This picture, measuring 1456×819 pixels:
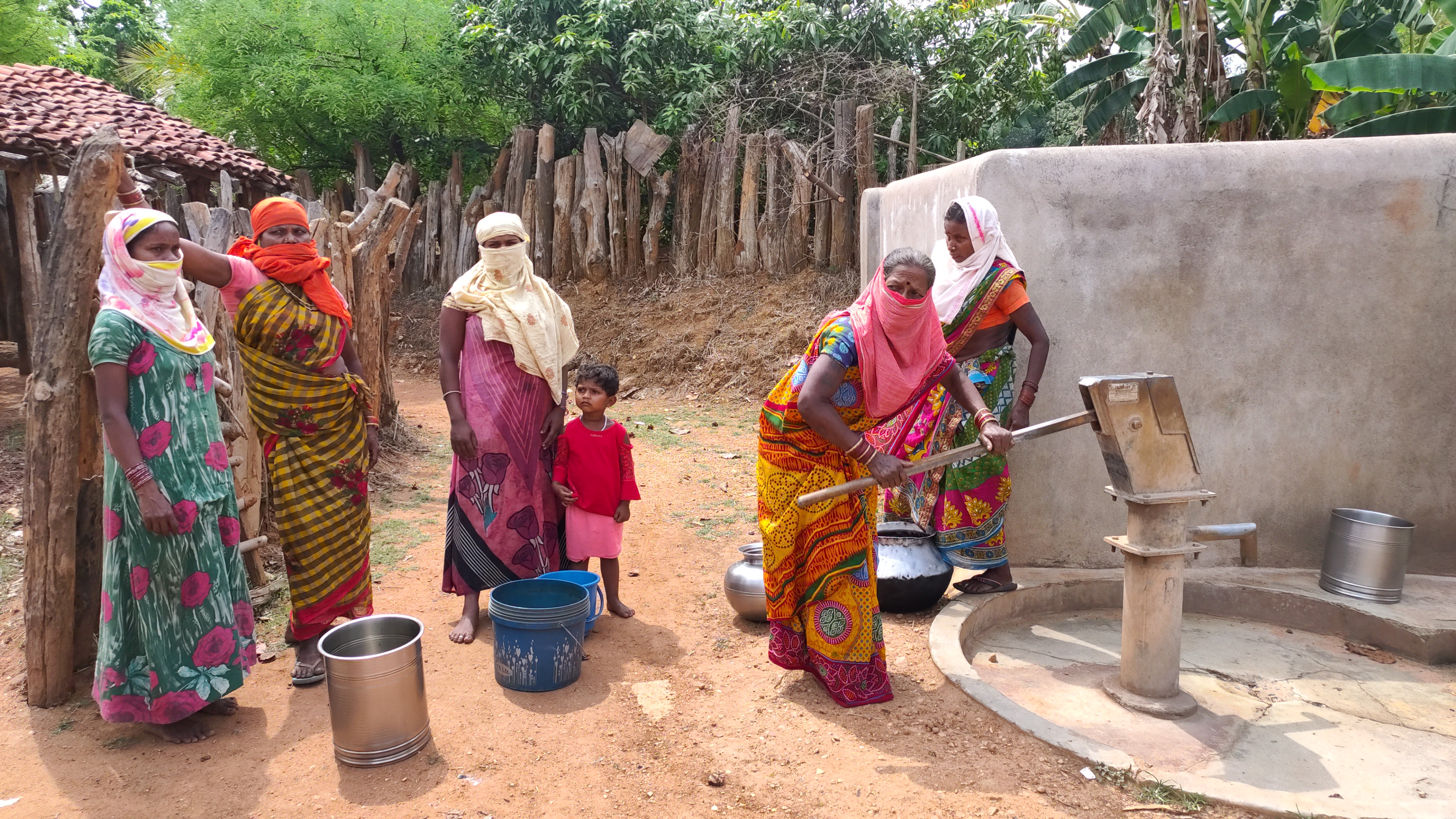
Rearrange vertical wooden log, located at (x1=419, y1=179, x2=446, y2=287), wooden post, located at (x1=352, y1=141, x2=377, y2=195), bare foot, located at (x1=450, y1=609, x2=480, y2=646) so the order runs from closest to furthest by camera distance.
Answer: bare foot, located at (x1=450, y1=609, x2=480, y2=646) < vertical wooden log, located at (x1=419, y1=179, x2=446, y2=287) < wooden post, located at (x1=352, y1=141, x2=377, y2=195)

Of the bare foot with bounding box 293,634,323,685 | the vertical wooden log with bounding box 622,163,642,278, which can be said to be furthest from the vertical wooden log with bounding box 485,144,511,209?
the bare foot with bounding box 293,634,323,685

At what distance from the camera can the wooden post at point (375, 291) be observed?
657cm

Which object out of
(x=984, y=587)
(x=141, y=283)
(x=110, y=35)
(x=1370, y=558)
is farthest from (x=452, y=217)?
(x=110, y=35)

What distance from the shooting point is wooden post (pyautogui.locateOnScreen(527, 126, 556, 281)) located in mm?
12016

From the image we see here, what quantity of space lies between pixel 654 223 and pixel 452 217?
137 inches

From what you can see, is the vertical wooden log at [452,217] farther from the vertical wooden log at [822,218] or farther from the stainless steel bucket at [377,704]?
the stainless steel bucket at [377,704]

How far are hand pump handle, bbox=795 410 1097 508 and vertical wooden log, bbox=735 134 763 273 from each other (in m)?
8.06

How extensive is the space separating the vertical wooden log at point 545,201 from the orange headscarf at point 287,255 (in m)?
8.74

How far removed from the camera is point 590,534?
13.5 ft

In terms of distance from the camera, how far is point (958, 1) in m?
13.6

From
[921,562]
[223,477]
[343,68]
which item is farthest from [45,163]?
[921,562]

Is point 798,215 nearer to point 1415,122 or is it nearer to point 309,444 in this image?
point 1415,122

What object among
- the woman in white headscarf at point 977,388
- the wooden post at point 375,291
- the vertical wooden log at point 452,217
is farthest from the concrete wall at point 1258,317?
the vertical wooden log at point 452,217

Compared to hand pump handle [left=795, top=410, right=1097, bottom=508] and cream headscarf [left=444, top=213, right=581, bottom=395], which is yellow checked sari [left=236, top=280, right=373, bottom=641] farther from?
hand pump handle [left=795, top=410, right=1097, bottom=508]
